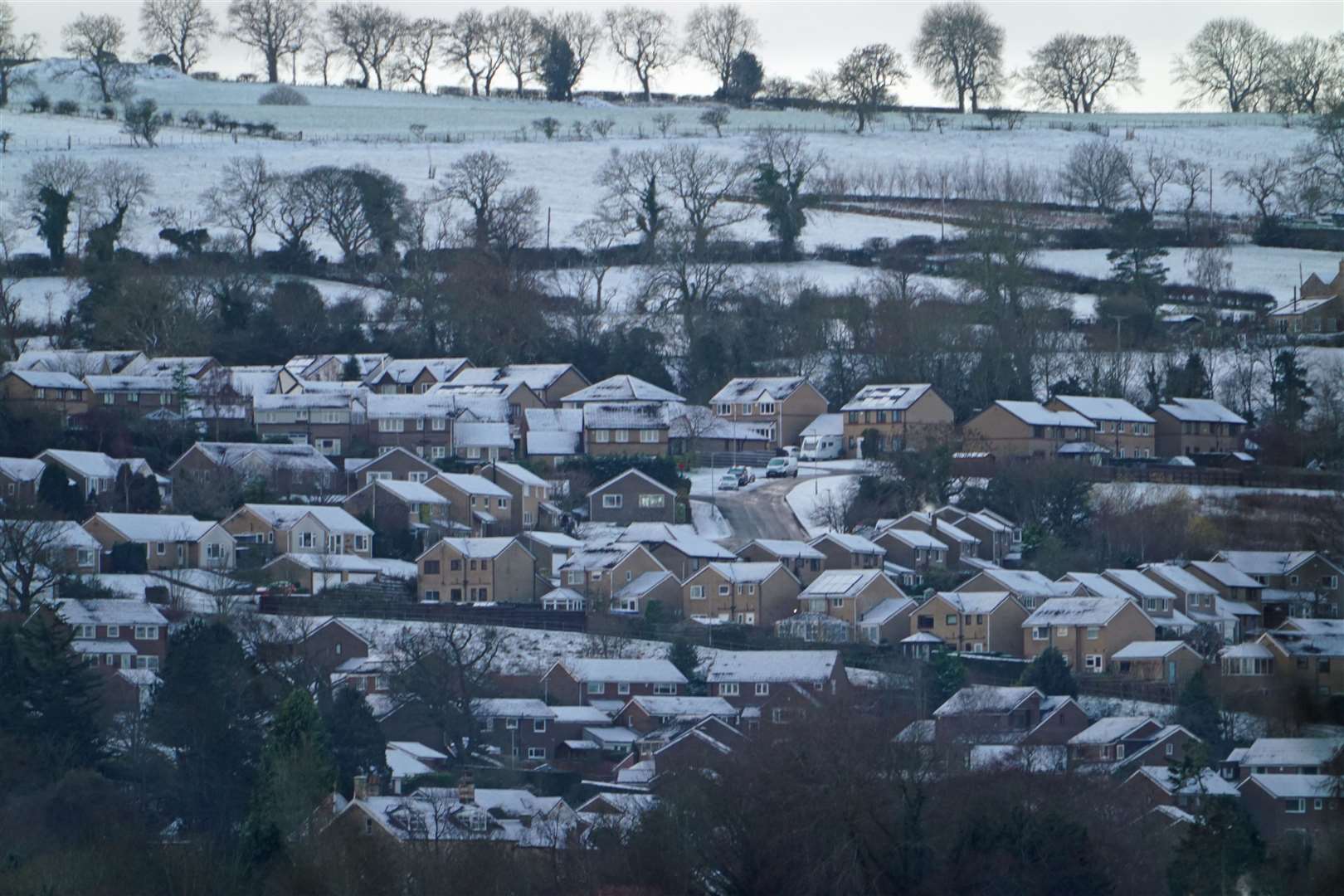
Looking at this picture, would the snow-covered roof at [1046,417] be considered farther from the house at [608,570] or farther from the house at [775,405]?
the house at [608,570]

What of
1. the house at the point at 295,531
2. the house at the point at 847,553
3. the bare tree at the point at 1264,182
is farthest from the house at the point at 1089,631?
the bare tree at the point at 1264,182

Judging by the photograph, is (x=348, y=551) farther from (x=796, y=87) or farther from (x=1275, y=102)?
(x=796, y=87)

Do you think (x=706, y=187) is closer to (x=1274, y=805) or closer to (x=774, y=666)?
(x=774, y=666)

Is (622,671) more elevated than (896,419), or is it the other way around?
(896,419)

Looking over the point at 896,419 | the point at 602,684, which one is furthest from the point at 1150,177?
the point at 602,684

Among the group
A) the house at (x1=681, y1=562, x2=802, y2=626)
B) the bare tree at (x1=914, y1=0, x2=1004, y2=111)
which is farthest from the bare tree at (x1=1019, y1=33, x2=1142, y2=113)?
the house at (x1=681, y1=562, x2=802, y2=626)
